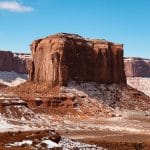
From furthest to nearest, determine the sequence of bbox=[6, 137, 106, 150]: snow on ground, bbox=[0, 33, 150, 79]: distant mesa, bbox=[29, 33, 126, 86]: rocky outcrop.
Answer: bbox=[0, 33, 150, 79]: distant mesa → bbox=[29, 33, 126, 86]: rocky outcrop → bbox=[6, 137, 106, 150]: snow on ground

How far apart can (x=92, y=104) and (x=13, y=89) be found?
650 inches

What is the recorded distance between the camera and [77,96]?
10612cm

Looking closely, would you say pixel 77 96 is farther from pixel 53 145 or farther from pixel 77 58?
pixel 53 145

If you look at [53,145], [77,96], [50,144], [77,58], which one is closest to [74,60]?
[77,58]

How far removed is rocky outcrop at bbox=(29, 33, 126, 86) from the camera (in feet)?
364

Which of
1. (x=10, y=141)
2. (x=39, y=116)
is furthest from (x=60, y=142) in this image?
(x=39, y=116)

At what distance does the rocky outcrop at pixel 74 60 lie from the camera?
364ft

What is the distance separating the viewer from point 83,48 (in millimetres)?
116500

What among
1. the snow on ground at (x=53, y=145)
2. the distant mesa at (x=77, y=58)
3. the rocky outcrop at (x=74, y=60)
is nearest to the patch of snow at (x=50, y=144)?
the snow on ground at (x=53, y=145)

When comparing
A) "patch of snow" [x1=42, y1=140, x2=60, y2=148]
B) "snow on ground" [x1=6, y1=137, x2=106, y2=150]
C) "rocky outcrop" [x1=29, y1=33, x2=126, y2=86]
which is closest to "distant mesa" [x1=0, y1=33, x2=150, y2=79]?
"rocky outcrop" [x1=29, y1=33, x2=126, y2=86]

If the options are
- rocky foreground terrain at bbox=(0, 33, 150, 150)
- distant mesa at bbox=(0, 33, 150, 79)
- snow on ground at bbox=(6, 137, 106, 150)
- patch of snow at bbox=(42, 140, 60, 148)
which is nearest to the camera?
snow on ground at bbox=(6, 137, 106, 150)

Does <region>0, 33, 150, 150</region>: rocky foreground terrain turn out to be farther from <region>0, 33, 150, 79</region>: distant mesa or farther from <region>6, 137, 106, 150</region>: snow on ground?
<region>6, 137, 106, 150</region>: snow on ground

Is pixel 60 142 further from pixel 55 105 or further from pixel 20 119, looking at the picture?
pixel 55 105

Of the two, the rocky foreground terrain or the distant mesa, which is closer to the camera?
the rocky foreground terrain
